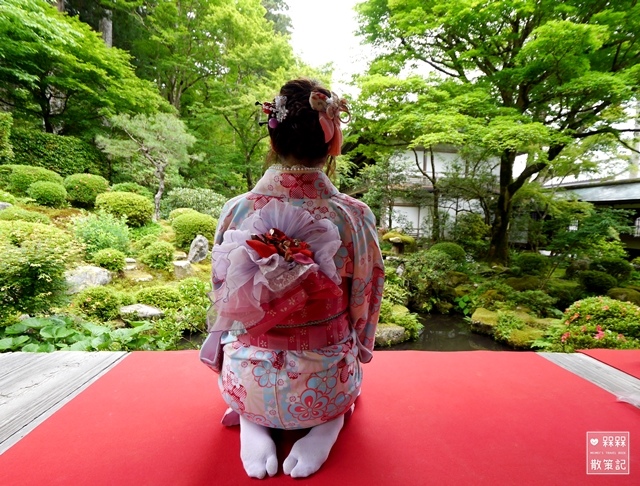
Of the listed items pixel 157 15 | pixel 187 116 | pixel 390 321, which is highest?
pixel 157 15

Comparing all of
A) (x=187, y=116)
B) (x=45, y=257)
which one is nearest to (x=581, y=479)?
(x=45, y=257)

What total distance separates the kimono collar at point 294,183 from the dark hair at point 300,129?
49 mm

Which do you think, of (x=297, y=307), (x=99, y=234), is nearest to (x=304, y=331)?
(x=297, y=307)

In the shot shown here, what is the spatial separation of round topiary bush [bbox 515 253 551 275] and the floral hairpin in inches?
289

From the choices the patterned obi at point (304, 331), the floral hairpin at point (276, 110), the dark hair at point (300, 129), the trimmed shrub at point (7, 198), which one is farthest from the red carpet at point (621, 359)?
the trimmed shrub at point (7, 198)

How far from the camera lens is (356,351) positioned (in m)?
1.22

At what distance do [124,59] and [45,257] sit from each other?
25.8 ft

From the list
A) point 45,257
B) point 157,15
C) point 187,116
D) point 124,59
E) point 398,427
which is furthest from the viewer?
point 187,116

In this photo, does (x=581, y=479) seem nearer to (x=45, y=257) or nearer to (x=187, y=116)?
(x=45, y=257)

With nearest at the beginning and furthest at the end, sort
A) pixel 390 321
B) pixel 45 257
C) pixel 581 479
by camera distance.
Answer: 1. pixel 581 479
2. pixel 45 257
3. pixel 390 321

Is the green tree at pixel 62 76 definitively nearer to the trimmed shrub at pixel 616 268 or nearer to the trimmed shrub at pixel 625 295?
the trimmed shrub at pixel 625 295

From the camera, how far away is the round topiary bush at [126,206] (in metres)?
6.57

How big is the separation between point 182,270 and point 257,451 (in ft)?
16.1

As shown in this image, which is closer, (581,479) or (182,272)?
(581,479)
